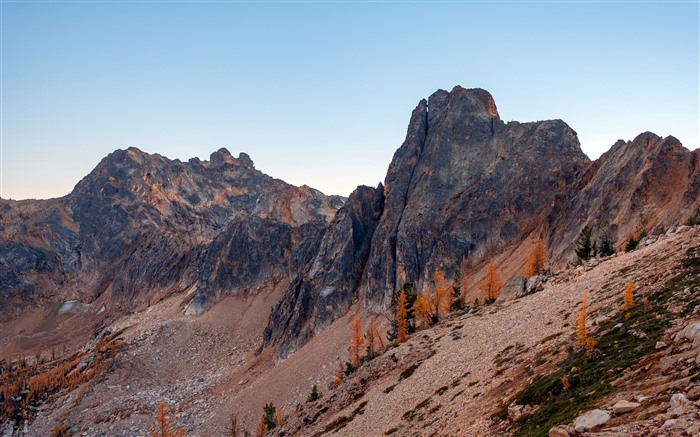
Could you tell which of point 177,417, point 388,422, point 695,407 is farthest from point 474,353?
point 177,417

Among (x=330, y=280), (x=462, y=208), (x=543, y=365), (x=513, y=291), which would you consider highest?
(x=462, y=208)

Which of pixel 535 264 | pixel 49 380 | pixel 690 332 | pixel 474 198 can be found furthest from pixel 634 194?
pixel 49 380

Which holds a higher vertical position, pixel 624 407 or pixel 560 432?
pixel 624 407

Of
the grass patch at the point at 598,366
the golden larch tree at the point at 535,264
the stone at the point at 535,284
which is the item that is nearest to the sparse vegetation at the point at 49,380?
the golden larch tree at the point at 535,264

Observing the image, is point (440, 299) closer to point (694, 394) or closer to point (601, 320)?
point (601, 320)

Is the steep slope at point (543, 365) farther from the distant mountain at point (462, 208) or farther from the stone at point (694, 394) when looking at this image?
the distant mountain at point (462, 208)

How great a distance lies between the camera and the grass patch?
68.6ft

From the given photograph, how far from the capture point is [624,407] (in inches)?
666

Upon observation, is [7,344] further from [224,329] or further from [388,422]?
[388,422]

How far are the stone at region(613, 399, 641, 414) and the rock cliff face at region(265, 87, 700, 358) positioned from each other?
71.8m

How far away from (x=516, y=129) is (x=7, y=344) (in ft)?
664

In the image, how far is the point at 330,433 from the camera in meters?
41.8

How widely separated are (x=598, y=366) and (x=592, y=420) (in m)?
8.03

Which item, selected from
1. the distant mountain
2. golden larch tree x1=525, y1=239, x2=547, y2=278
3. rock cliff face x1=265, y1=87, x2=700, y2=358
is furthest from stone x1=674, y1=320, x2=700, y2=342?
rock cliff face x1=265, y1=87, x2=700, y2=358
